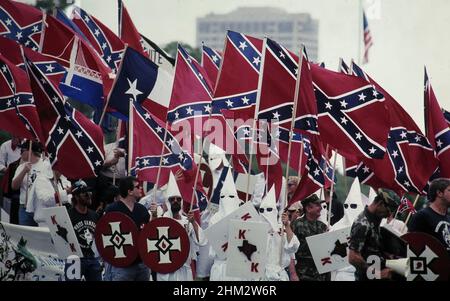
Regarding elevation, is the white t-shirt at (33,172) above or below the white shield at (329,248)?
above

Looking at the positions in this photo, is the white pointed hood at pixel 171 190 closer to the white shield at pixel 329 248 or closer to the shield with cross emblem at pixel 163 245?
the shield with cross emblem at pixel 163 245

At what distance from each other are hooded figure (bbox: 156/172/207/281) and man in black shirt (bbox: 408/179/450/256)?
3.66 metres

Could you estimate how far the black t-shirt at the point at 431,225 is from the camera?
14.6 meters

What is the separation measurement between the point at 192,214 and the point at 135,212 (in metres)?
1.70

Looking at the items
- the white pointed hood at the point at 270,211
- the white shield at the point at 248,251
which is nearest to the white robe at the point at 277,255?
the white pointed hood at the point at 270,211

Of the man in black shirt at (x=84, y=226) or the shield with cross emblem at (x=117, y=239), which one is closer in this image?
the shield with cross emblem at (x=117, y=239)

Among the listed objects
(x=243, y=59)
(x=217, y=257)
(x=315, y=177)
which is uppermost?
(x=243, y=59)

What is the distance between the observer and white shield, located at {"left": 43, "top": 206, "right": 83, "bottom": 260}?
627 inches

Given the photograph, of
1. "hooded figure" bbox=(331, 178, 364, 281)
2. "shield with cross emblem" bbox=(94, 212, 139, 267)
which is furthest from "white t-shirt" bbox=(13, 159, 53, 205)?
"hooded figure" bbox=(331, 178, 364, 281)
